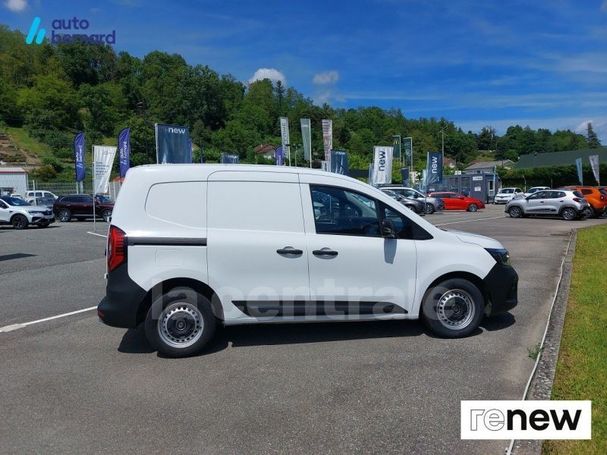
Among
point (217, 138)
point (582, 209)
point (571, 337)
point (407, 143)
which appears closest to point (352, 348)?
point (571, 337)

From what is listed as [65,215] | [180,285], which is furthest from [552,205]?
[65,215]

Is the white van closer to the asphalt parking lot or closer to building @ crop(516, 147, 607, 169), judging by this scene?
the asphalt parking lot

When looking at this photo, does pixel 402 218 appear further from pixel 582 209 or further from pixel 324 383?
pixel 582 209

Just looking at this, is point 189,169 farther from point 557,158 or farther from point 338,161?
point 557,158

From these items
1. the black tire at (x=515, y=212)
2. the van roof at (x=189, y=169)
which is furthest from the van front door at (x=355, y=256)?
the black tire at (x=515, y=212)

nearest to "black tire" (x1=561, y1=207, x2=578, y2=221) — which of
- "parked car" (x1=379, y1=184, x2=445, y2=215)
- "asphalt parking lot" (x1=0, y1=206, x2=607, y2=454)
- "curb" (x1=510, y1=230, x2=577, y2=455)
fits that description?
"parked car" (x1=379, y1=184, x2=445, y2=215)

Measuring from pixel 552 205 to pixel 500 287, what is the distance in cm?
2304

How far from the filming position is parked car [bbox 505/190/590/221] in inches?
964

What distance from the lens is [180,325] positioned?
495cm

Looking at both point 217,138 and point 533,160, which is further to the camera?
point 217,138

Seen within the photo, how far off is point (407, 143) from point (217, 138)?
200ft

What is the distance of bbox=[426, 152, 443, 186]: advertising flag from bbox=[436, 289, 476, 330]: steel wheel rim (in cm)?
3299

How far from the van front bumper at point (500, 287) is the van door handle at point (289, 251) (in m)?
2.19

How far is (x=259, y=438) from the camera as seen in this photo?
3375mm
